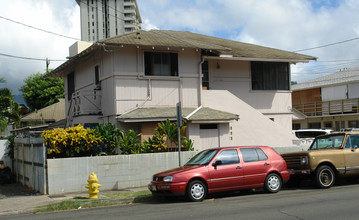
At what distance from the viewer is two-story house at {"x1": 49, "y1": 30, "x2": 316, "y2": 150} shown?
17656 mm

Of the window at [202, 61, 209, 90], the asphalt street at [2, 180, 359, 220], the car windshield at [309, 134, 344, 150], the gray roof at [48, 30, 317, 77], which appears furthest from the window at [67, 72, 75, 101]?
the car windshield at [309, 134, 344, 150]

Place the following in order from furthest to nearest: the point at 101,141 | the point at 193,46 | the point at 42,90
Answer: the point at 42,90
the point at 193,46
the point at 101,141

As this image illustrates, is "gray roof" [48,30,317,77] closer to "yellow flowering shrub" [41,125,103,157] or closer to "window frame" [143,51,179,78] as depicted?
"window frame" [143,51,179,78]

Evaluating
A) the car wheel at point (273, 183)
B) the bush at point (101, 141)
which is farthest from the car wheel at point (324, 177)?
the bush at point (101, 141)

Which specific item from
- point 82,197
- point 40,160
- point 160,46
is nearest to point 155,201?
point 82,197

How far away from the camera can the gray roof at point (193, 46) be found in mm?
17609

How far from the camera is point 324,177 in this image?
12.6 metres

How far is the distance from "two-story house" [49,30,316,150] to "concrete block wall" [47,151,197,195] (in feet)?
8.01

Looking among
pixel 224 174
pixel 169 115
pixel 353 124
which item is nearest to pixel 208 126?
pixel 169 115

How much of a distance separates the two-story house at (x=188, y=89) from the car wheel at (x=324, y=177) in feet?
18.8

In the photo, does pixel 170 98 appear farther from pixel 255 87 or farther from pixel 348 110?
pixel 348 110

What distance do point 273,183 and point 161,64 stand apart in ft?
28.7

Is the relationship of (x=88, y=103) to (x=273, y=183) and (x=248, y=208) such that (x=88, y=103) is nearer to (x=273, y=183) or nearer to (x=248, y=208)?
(x=273, y=183)

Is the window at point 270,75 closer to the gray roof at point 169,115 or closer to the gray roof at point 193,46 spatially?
the gray roof at point 193,46
